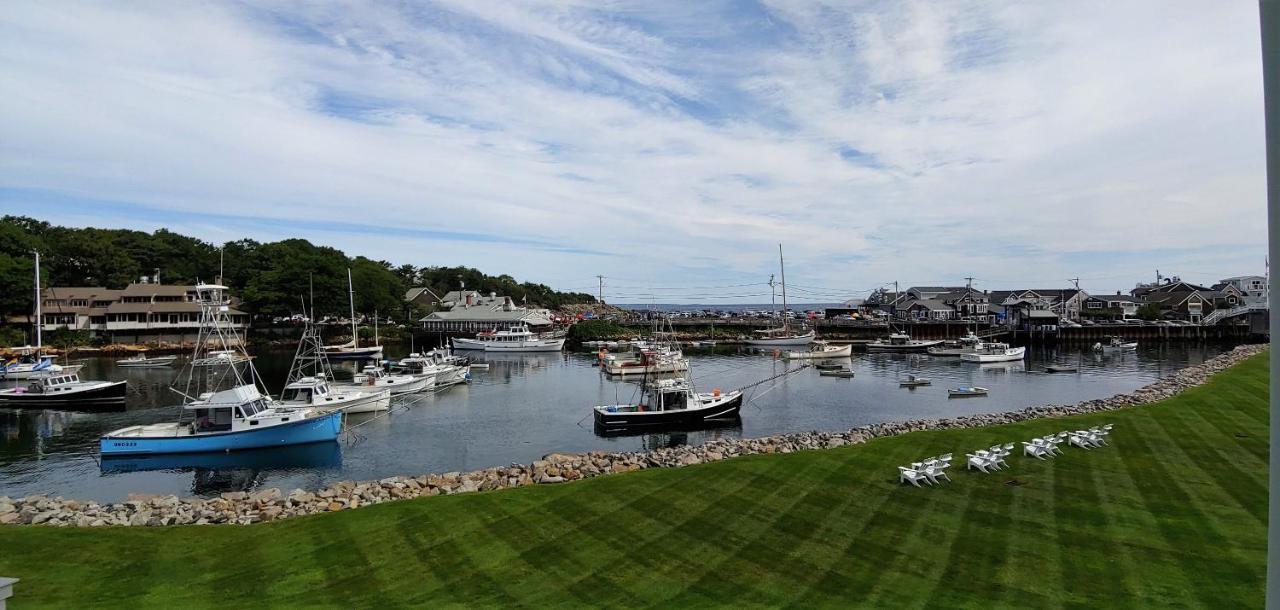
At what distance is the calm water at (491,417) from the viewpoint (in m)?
28.2

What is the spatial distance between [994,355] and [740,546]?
66.4m

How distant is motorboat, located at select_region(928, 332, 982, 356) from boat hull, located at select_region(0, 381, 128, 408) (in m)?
76.4

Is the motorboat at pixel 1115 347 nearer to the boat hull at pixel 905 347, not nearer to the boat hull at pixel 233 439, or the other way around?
the boat hull at pixel 905 347

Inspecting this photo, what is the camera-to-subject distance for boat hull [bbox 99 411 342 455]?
96.3ft

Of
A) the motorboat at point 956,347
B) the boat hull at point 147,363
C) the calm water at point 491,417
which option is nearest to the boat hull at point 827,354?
the calm water at point 491,417

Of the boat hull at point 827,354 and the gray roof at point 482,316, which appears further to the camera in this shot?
the gray roof at point 482,316

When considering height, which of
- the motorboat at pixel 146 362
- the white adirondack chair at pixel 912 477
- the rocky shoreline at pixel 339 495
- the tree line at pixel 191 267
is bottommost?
the rocky shoreline at pixel 339 495

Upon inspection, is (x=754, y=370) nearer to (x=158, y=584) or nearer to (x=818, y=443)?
(x=818, y=443)

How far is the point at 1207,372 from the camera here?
46625 mm

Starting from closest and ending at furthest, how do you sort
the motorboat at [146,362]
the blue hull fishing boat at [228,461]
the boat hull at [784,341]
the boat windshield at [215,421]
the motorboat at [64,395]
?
the blue hull fishing boat at [228,461] < the boat windshield at [215,421] < the motorboat at [64,395] < the motorboat at [146,362] < the boat hull at [784,341]

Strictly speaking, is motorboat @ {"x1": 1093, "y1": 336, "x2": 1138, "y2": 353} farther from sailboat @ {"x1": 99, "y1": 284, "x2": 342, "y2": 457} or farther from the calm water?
sailboat @ {"x1": 99, "y1": 284, "x2": 342, "y2": 457}

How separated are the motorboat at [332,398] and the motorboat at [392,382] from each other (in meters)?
3.54

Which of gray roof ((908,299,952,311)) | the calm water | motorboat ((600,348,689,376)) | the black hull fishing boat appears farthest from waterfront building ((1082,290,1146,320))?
the black hull fishing boat

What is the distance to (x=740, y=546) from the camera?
45.7ft
